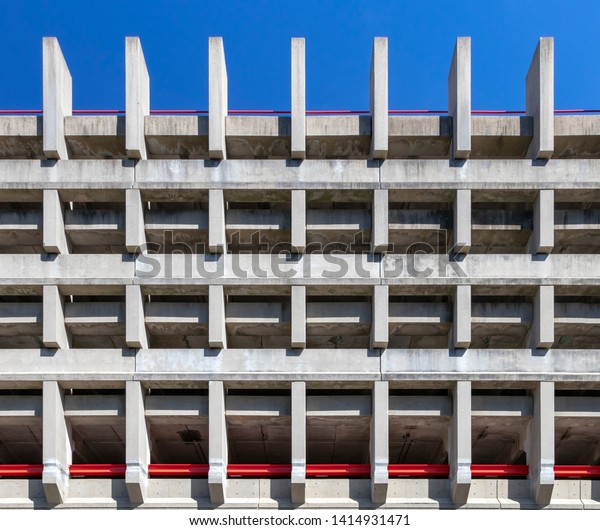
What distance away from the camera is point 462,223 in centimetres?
2684

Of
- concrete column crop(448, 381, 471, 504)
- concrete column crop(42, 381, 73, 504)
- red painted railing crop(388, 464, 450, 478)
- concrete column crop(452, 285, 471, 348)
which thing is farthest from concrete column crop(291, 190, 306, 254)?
concrete column crop(42, 381, 73, 504)

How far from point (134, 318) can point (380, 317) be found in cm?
1003

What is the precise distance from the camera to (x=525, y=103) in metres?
29.7

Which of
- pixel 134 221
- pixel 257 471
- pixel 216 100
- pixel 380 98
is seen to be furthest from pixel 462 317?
pixel 134 221

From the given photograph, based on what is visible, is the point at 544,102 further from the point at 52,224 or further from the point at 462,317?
the point at 52,224

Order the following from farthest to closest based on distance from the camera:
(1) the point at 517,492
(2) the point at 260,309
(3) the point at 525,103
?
(3) the point at 525,103 → (2) the point at 260,309 → (1) the point at 517,492

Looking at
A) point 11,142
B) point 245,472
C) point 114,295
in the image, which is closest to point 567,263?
point 245,472

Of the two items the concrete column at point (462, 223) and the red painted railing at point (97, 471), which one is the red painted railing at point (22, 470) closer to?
the red painted railing at point (97, 471)

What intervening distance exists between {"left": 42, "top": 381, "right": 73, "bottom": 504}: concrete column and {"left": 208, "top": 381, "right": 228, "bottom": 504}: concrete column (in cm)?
589

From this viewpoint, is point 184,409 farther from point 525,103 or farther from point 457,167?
point 525,103

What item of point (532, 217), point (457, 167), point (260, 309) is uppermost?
point (457, 167)

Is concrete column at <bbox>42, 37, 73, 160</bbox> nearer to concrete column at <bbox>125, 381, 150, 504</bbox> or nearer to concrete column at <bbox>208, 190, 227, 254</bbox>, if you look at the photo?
concrete column at <bbox>208, 190, 227, 254</bbox>

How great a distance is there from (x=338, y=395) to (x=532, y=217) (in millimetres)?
11327

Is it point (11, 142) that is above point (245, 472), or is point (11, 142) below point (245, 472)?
above
